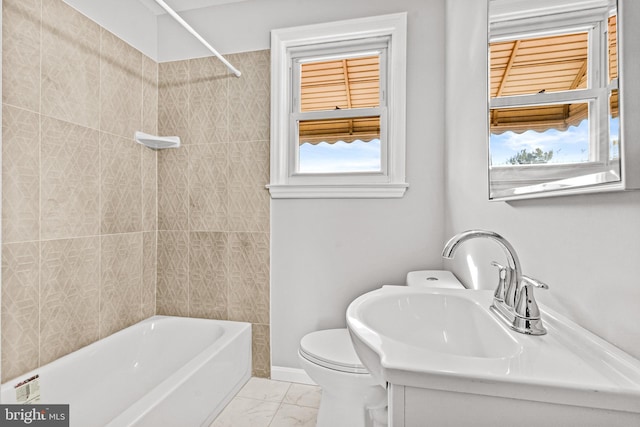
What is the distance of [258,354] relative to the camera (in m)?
2.07

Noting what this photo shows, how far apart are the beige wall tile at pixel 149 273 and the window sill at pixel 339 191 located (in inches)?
36.5

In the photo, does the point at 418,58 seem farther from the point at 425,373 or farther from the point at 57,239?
the point at 57,239

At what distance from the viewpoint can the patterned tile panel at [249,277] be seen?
6.79ft

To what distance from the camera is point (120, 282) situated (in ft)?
6.47

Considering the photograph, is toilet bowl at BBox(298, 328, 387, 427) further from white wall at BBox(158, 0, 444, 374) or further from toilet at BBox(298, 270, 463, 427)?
white wall at BBox(158, 0, 444, 374)

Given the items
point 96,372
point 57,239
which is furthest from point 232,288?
point 57,239

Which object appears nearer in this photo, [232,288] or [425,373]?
[425,373]

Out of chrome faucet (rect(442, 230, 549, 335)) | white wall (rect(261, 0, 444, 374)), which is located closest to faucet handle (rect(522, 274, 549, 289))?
chrome faucet (rect(442, 230, 549, 335))

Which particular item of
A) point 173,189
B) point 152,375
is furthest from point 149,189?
point 152,375

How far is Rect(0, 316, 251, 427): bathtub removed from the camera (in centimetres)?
133

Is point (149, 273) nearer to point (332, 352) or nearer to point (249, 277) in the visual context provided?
point (249, 277)

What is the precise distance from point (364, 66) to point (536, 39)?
140cm

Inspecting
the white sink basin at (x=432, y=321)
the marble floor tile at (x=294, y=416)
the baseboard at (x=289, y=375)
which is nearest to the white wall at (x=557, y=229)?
the white sink basin at (x=432, y=321)

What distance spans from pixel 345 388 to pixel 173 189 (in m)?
1.69
